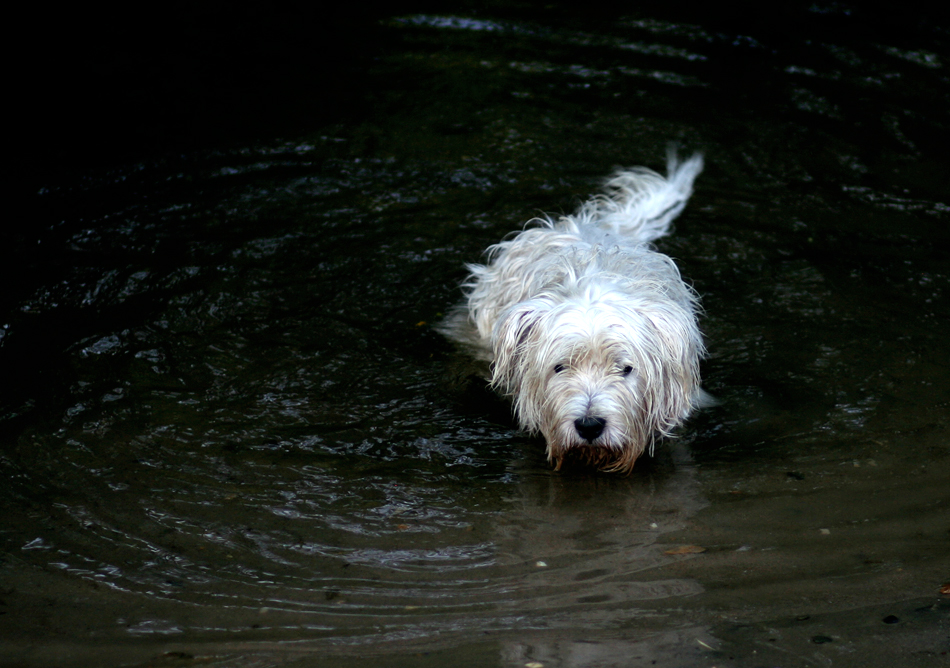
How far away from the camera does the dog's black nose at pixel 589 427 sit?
4453 millimetres

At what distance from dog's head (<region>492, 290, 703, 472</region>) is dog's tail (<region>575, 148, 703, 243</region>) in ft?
5.09

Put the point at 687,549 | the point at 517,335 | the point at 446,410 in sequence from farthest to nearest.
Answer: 1. the point at 446,410
2. the point at 517,335
3. the point at 687,549

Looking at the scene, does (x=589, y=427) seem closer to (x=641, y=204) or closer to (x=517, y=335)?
(x=517, y=335)

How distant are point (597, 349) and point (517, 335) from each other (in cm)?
48

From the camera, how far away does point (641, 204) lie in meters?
6.81

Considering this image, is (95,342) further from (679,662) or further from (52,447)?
(679,662)

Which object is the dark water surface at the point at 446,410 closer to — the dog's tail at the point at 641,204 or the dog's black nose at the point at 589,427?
the dog's tail at the point at 641,204

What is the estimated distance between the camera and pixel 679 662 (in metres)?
3.44

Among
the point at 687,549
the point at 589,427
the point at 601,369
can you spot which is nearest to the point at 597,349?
the point at 601,369

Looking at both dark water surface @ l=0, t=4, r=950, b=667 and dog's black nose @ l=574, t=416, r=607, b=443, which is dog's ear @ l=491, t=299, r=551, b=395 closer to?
dark water surface @ l=0, t=4, r=950, b=667

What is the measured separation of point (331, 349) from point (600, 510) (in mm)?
2155

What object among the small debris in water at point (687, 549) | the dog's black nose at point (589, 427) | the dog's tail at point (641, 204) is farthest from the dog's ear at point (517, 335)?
the dog's tail at point (641, 204)

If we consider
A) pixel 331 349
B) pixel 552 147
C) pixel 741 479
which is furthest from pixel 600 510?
pixel 552 147

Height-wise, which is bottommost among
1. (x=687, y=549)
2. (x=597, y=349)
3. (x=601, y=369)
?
(x=687, y=549)
